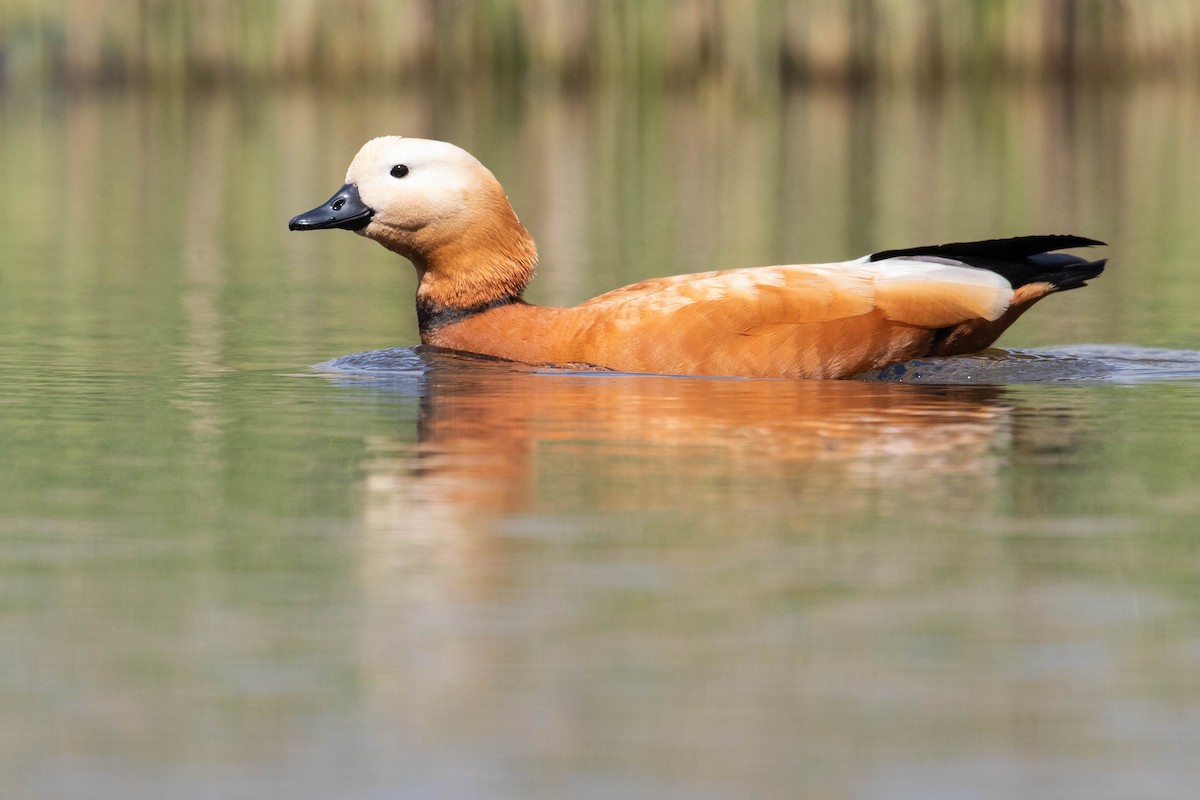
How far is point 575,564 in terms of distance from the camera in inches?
206

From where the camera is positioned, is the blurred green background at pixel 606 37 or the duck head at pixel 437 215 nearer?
the duck head at pixel 437 215

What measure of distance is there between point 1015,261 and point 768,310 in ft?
3.53

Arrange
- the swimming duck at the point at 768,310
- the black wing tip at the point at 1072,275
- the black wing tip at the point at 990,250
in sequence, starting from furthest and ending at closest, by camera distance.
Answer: the black wing tip at the point at 1072,275 → the black wing tip at the point at 990,250 → the swimming duck at the point at 768,310

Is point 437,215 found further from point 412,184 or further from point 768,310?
point 768,310

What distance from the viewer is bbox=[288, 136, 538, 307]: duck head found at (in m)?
9.45

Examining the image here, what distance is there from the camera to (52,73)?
32.4 metres

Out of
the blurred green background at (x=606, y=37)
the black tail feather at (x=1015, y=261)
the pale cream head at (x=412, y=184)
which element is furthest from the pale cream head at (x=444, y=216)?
the blurred green background at (x=606, y=37)

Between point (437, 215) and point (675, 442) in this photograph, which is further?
point (437, 215)

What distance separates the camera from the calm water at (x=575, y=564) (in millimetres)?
Result: 3867

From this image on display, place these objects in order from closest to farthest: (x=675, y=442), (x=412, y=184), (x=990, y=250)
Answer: (x=675, y=442) → (x=990, y=250) → (x=412, y=184)

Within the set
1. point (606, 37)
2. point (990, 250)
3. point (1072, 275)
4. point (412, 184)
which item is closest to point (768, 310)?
point (990, 250)

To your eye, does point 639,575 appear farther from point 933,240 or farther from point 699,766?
point 933,240

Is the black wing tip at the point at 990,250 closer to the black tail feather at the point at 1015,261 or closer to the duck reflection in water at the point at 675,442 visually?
the black tail feather at the point at 1015,261

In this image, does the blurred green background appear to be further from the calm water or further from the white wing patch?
the white wing patch
